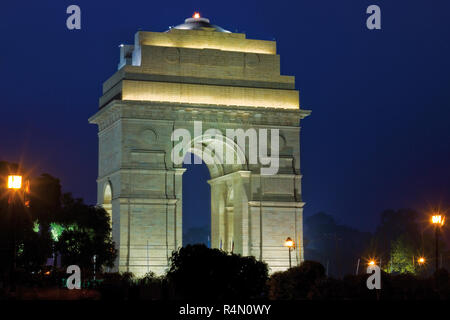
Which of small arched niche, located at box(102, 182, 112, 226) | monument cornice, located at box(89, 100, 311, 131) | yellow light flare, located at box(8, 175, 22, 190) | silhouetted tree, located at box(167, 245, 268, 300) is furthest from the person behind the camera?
small arched niche, located at box(102, 182, 112, 226)

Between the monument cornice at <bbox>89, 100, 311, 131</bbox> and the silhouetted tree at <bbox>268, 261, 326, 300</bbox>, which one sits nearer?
the silhouetted tree at <bbox>268, 261, 326, 300</bbox>

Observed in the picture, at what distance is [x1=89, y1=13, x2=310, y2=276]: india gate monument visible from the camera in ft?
175

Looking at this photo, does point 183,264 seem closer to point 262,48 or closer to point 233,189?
point 233,189

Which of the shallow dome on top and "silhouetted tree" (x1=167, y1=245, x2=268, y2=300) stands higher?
the shallow dome on top

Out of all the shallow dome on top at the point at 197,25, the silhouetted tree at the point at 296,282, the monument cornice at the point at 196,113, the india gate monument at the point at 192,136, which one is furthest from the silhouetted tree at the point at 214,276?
the shallow dome on top at the point at 197,25

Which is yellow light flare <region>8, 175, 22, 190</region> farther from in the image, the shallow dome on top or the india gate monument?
the shallow dome on top

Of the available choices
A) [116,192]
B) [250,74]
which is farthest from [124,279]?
[250,74]

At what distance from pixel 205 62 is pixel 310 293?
23352 millimetres

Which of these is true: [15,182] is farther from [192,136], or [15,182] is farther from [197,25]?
[197,25]

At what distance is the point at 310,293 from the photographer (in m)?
35.6

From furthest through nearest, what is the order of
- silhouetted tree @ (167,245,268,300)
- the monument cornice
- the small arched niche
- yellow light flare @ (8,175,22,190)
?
the small arched niche, the monument cornice, silhouetted tree @ (167,245,268,300), yellow light flare @ (8,175,22,190)

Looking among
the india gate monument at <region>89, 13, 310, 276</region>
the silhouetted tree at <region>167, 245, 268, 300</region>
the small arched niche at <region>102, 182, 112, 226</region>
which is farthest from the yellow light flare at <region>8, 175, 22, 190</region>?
the small arched niche at <region>102, 182, 112, 226</region>

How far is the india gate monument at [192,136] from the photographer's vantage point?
5347 cm
